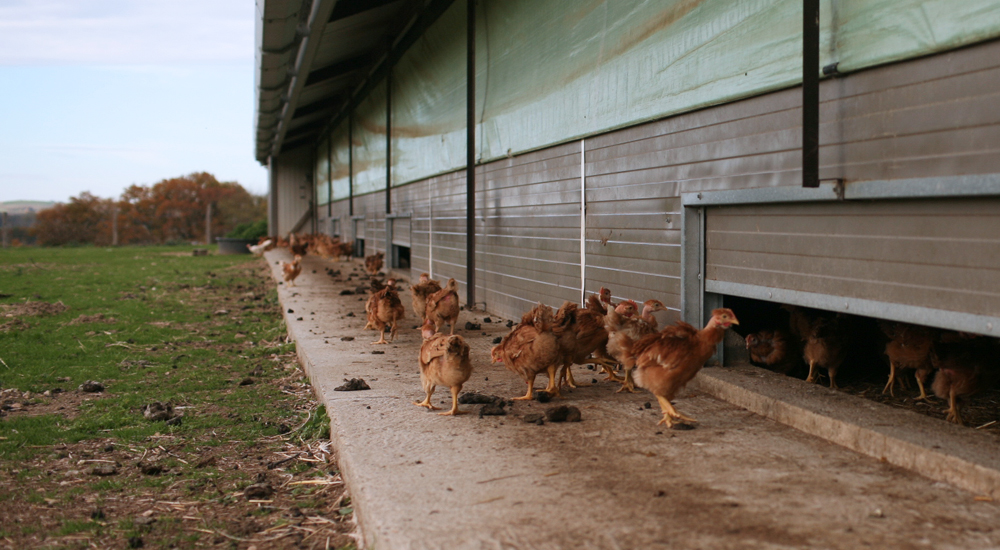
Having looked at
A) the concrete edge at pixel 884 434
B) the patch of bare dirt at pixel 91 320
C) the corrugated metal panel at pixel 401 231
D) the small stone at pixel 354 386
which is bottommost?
the patch of bare dirt at pixel 91 320

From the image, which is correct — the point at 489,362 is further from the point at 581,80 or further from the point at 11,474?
the point at 11,474

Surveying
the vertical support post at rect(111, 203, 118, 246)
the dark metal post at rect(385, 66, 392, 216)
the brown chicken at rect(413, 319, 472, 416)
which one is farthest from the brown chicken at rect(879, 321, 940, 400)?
the vertical support post at rect(111, 203, 118, 246)

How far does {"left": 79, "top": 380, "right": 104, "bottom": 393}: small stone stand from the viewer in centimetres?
650

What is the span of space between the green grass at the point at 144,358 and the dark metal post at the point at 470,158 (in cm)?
285

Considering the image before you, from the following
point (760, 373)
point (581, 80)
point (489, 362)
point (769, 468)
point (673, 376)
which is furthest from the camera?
point (581, 80)

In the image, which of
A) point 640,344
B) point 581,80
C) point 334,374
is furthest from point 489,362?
point 581,80

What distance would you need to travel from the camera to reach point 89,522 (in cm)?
364

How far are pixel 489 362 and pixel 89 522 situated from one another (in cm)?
364

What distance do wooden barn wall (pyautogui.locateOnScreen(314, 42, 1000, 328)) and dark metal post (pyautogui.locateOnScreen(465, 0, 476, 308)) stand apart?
146 millimetres

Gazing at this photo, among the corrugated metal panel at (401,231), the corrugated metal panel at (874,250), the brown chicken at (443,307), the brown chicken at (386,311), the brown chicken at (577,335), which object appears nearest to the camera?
the corrugated metal panel at (874,250)

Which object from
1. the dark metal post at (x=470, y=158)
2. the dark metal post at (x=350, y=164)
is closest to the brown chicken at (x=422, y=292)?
the dark metal post at (x=470, y=158)

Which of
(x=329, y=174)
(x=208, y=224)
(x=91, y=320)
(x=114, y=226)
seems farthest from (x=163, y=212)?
(x=91, y=320)

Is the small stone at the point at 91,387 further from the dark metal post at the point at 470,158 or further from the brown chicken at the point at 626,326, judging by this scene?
the dark metal post at the point at 470,158

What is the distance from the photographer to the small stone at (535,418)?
4.48 meters
